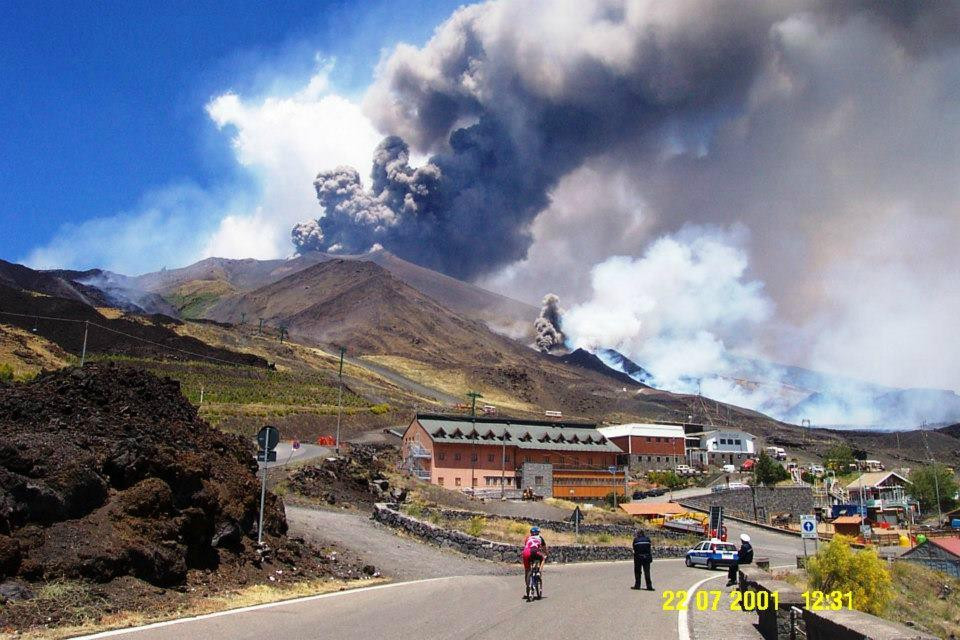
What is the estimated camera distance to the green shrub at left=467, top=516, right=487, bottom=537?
87.7 feet

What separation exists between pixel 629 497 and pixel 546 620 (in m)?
66.4

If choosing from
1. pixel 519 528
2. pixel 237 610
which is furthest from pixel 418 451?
pixel 237 610

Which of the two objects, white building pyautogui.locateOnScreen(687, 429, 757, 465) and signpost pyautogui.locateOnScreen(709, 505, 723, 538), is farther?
white building pyautogui.locateOnScreen(687, 429, 757, 465)

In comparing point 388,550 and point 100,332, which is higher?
point 100,332

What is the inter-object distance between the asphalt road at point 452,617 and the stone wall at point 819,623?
763 millimetres

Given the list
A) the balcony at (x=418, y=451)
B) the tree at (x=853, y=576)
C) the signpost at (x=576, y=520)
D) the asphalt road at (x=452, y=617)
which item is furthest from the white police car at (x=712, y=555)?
the balcony at (x=418, y=451)

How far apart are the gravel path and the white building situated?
306 ft

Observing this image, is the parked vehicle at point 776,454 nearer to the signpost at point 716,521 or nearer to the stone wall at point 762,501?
the stone wall at point 762,501

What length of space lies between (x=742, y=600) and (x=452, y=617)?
18.6ft

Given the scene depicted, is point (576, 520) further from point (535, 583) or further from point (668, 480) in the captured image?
point (668, 480)

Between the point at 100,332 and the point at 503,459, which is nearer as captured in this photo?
the point at 503,459

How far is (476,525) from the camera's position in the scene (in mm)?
27922

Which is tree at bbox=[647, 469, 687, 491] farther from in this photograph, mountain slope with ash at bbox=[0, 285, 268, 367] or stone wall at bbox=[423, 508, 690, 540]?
mountain slope with ash at bbox=[0, 285, 268, 367]

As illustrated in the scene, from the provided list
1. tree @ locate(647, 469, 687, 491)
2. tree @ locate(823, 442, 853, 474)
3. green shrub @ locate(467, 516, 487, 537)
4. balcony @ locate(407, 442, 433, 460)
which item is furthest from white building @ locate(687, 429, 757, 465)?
green shrub @ locate(467, 516, 487, 537)
